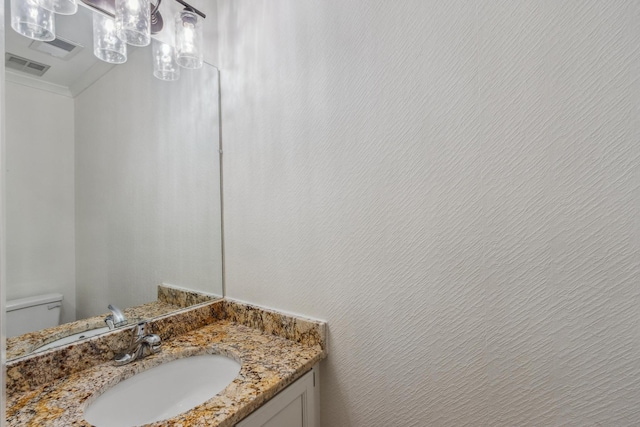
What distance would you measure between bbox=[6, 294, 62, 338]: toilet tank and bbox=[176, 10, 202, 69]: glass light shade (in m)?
0.99

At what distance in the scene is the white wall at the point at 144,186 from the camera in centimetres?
98

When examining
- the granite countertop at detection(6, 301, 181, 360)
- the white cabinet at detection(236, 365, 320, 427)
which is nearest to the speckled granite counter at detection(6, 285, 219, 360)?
the granite countertop at detection(6, 301, 181, 360)

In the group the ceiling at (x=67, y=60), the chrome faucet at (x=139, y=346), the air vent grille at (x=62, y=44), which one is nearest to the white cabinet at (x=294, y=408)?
the chrome faucet at (x=139, y=346)

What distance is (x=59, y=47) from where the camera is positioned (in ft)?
2.96

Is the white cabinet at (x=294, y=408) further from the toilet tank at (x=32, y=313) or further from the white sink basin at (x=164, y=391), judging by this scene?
the toilet tank at (x=32, y=313)

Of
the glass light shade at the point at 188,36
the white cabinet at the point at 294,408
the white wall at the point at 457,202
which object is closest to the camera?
the white wall at the point at 457,202

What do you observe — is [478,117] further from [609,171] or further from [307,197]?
[307,197]

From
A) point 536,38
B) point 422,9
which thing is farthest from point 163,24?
point 536,38

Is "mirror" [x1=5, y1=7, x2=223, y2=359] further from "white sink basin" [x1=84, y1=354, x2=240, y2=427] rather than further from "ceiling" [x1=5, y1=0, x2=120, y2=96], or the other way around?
"white sink basin" [x1=84, y1=354, x2=240, y2=427]

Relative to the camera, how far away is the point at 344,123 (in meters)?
0.96

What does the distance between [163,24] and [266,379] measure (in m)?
1.44

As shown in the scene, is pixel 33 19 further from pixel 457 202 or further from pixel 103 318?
pixel 457 202

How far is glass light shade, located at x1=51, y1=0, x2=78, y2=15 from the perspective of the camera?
83 cm

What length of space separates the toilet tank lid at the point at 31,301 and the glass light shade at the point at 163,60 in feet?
2.98
